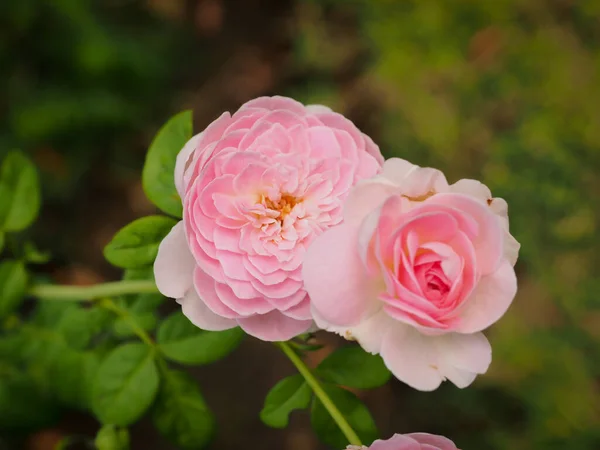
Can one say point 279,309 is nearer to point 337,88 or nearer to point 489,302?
point 489,302

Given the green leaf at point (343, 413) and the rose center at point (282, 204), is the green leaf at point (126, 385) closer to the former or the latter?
the green leaf at point (343, 413)

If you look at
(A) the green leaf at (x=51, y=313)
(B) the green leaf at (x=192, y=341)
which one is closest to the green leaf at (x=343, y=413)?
(B) the green leaf at (x=192, y=341)

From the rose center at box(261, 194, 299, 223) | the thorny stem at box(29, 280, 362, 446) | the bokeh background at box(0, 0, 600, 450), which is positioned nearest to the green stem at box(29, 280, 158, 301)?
the thorny stem at box(29, 280, 362, 446)

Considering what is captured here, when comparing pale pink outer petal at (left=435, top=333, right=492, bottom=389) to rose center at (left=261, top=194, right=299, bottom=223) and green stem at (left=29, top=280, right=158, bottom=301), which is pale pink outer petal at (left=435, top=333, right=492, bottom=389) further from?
green stem at (left=29, top=280, right=158, bottom=301)

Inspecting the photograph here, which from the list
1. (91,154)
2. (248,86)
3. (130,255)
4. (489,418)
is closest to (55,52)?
(91,154)

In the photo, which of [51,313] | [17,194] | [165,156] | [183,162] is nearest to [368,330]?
[183,162]

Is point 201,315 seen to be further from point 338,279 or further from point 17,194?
point 17,194

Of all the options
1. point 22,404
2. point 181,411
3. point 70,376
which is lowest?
point 22,404
